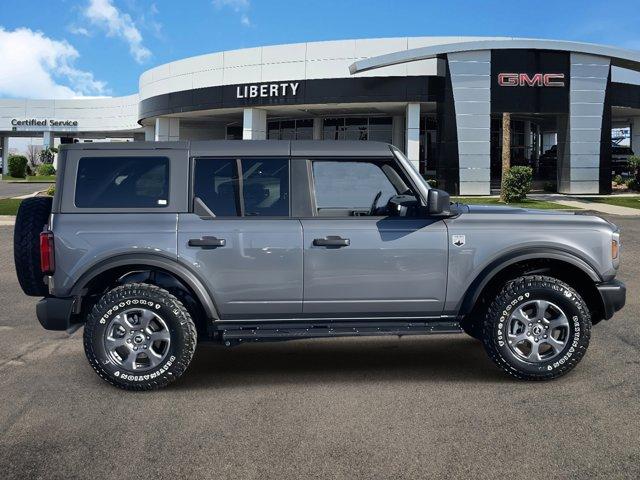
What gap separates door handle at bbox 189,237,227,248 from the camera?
4656 millimetres

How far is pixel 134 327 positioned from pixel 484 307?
2793mm

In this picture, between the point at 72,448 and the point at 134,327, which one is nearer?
the point at 72,448

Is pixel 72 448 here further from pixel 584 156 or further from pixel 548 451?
pixel 584 156

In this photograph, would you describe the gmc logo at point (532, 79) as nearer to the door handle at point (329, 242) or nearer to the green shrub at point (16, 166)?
the door handle at point (329, 242)

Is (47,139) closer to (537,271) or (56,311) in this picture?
(56,311)

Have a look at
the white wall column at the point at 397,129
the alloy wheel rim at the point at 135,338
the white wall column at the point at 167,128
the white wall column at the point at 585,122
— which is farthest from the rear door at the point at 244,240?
the white wall column at the point at 167,128

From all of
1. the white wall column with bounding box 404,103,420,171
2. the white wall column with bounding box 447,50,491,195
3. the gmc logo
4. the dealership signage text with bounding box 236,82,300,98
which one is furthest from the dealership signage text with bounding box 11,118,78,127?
the gmc logo

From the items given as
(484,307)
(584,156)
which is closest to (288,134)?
(584,156)

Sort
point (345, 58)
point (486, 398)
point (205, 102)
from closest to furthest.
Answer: point (486, 398), point (345, 58), point (205, 102)

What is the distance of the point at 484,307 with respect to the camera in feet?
16.8

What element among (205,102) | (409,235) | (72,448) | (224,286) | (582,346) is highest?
(205,102)

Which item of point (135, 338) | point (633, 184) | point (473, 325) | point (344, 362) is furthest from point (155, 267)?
point (633, 184)

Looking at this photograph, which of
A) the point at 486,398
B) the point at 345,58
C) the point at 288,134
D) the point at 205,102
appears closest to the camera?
the point at 486,398

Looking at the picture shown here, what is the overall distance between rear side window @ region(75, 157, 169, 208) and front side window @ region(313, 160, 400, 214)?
1207 millimetres
